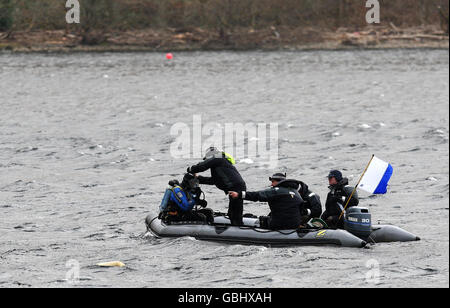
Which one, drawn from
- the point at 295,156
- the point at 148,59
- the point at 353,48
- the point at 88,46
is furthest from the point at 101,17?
the point at 295,156

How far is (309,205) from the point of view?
1686 centimetres

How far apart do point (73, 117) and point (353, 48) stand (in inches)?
2222

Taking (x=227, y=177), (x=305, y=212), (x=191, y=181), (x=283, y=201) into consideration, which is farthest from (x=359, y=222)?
(x=191, y=181)

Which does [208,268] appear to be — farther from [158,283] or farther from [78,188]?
[78,188]

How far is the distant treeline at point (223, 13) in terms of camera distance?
9256 centimetres

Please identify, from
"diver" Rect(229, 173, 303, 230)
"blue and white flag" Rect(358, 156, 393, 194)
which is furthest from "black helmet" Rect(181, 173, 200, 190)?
"blue and white flag" Rect(358, 156, 393, 194)

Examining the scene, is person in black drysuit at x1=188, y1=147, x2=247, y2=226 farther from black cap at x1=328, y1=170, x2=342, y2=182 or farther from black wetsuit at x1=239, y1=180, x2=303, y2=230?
black cap at x1=328, y1=170, x2=342, y2=182

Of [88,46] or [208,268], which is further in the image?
[88,46]

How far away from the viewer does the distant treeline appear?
304 ft

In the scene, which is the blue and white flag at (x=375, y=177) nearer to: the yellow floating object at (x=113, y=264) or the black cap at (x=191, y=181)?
the black cap at (x=191, y=181)

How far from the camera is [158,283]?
14461mm

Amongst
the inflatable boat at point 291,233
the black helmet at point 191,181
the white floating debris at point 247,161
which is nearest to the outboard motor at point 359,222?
the inflatable boat at point 291,233

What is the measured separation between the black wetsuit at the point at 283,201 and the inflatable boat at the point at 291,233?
178 millimetres

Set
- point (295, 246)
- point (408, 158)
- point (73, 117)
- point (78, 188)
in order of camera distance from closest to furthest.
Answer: point (295, 246)
point (78, 188)
point (408, 158)
point (73, 117)
